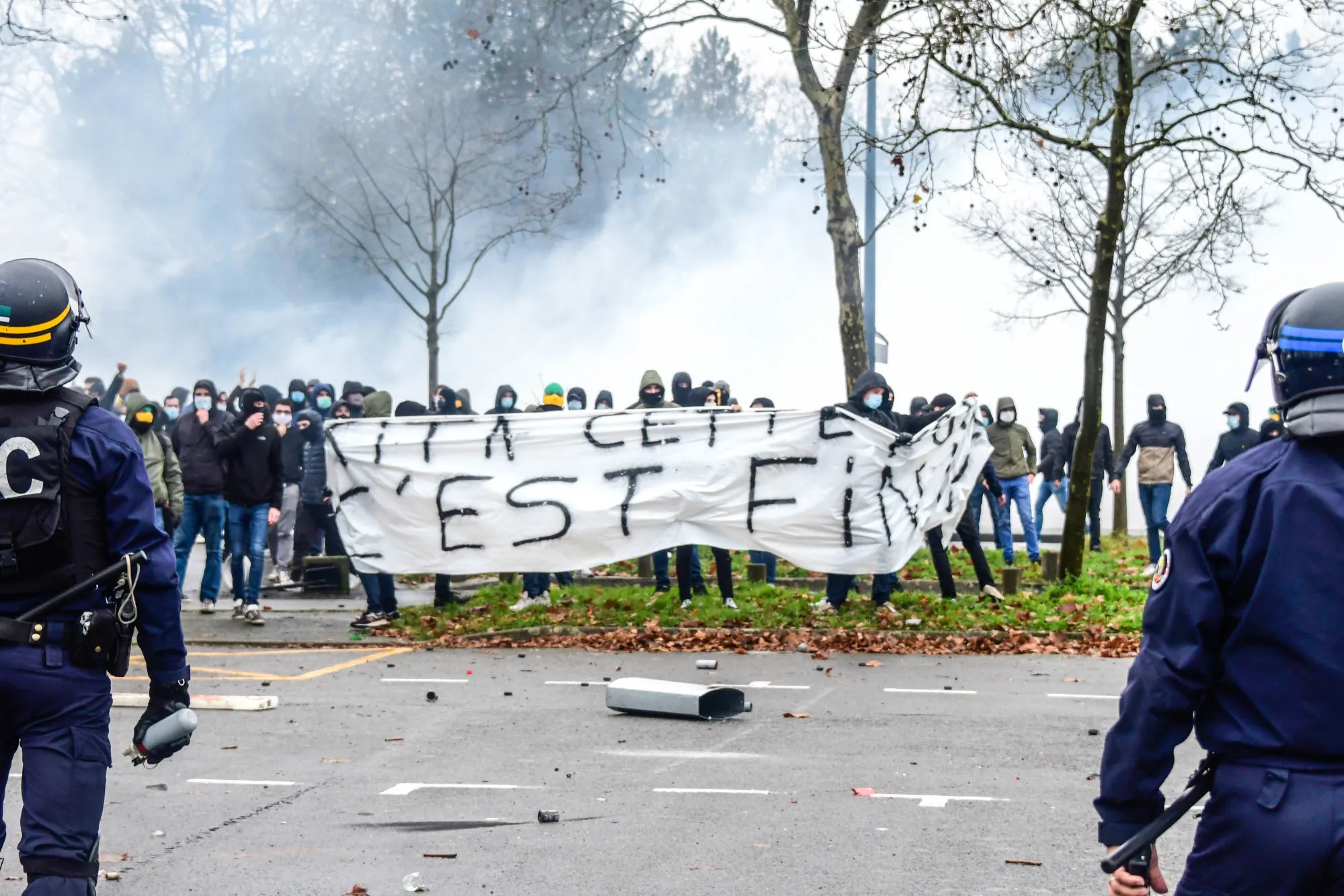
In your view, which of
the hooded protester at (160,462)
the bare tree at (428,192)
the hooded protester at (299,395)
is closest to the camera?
the hooded protester at (160,462)

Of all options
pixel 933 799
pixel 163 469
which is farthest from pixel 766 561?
pixel 933 799

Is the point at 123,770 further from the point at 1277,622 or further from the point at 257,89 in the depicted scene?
the point at 257,89

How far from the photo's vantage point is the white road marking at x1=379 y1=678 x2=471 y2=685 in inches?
390

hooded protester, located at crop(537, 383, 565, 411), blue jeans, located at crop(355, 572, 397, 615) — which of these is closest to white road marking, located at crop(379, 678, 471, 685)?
blue jeans, located at crop(355, 572, 397, 615)

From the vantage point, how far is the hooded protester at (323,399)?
17109mm

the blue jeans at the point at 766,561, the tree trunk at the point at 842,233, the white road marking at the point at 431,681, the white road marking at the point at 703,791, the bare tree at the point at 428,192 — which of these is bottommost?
the white road marking at the point at 431,681

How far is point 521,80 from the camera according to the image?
102 feet

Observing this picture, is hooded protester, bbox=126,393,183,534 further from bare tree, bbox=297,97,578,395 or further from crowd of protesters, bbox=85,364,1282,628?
bare tree, bbox=297,97,578,395

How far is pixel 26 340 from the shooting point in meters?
3.83

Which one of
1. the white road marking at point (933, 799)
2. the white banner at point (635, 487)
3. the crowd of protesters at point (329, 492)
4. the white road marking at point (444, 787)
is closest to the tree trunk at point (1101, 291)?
the crowd of protesters at point (329, 492)

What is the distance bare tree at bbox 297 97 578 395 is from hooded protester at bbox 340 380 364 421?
24.4ft

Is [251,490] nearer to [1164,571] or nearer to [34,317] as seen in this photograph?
[34,317]

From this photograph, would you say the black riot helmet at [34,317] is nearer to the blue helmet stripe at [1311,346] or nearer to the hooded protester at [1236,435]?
→ the blue helmet stripe at [1311,346]

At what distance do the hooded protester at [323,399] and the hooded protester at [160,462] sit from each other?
409 centimetres
